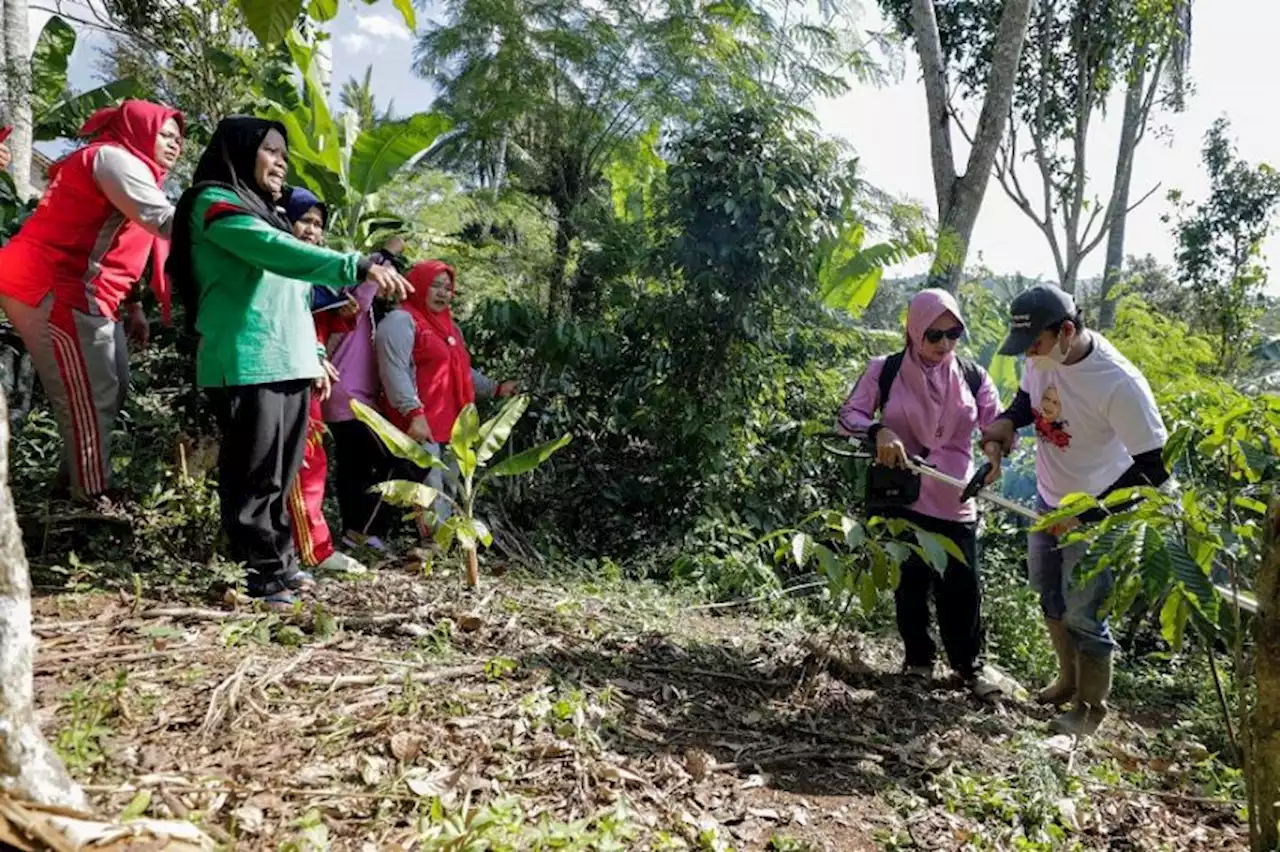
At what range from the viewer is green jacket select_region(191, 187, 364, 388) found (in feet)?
9.07

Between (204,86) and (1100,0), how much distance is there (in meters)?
12.9

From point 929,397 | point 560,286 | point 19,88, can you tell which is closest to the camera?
point 929,397

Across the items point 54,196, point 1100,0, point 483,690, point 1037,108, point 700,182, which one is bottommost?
point 483,690

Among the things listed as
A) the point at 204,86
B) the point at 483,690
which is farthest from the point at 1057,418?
the point at 204,86

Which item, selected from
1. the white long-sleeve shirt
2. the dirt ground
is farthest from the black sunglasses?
the white long-sleeve shirt

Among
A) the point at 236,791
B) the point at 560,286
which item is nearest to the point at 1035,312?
the point at 236,791

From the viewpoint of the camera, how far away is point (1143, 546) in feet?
6.57

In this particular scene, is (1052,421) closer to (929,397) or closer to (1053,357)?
(1053,357)

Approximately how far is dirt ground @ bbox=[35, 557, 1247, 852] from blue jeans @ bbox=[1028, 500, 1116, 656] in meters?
0.43

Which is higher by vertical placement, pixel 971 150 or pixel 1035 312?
pixel 971 150

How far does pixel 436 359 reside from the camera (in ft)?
14.9

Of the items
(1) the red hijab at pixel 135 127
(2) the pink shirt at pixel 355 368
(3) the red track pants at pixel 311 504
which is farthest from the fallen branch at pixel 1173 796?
(1) the red hijab at pixel 135 127

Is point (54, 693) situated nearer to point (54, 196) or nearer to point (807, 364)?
point (54, 196)

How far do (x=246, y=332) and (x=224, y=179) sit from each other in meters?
0.54
